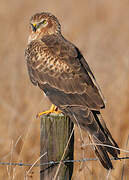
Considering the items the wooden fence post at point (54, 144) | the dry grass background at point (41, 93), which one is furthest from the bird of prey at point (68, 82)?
the wooden fence post at point (54, 144)

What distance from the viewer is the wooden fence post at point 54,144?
3402 millimetres

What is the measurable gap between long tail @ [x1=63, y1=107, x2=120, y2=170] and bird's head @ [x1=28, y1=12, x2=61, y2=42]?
4.88 feet

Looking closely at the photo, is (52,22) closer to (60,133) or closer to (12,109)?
(12,109)

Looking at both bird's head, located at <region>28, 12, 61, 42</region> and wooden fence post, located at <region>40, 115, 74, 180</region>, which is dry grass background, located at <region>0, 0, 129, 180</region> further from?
bird's head, located at <region>28, 12, 61, 42</region>

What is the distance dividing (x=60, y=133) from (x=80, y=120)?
65 centimetres

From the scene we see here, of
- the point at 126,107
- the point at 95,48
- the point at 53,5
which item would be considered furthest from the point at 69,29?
the point at 126,107

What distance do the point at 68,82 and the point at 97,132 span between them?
0.85 metres

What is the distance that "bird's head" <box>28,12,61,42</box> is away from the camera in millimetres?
5375

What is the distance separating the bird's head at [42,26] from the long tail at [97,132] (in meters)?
1.49

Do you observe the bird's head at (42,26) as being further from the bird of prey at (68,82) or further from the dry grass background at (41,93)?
the dry grass background at (41,93)

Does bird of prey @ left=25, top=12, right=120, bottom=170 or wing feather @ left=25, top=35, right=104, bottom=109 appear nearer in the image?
bird of prey @ left=25, top=12, right=120, bottom=170

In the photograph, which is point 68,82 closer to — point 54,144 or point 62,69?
point 62,69

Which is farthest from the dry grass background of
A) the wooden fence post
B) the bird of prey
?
the bird of prey

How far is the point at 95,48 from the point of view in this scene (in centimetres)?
830
